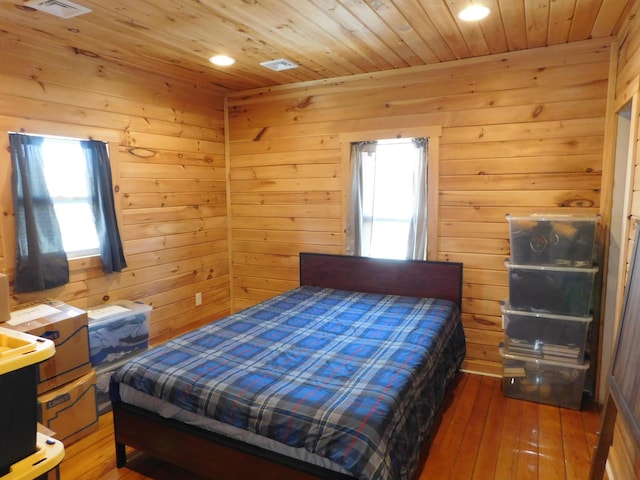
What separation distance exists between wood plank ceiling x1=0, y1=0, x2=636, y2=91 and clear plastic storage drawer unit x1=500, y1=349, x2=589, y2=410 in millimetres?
2136

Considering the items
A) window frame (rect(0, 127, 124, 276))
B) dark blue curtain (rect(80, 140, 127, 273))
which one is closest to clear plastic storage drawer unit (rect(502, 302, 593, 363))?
dark blue curtain (rect(80, 140, 127, 273))

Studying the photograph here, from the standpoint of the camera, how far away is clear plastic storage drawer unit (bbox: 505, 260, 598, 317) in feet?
8.75

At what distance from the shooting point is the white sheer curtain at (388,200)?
135 inches

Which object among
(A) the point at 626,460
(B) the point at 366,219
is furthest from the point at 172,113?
(A) the point at 626,460

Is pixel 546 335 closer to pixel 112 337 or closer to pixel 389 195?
pixel 389 195

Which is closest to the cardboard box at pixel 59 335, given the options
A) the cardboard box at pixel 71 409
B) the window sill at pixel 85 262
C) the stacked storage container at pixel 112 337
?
the cardboard box at pixel 71 409

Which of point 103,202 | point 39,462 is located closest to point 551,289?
point 39,462

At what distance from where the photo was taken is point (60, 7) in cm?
219

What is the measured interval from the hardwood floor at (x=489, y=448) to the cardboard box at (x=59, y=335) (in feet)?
1.37

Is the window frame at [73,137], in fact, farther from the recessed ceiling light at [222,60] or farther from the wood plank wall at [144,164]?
the recessed ceiling light at [222,60]

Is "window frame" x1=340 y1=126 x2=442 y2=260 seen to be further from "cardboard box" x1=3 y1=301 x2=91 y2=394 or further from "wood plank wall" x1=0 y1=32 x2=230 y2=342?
"cardboard box" x1=3 y1=301 x2=91 y2=394

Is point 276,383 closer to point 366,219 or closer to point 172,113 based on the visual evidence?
point 366,219

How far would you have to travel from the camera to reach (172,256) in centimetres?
376

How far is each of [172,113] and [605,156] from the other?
3.40m
